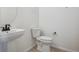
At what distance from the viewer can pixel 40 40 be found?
1.57 m

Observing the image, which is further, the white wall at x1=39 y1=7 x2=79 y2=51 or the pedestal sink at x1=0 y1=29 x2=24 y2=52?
the white wall at x1=39 y1=7 x2=79 y2=51

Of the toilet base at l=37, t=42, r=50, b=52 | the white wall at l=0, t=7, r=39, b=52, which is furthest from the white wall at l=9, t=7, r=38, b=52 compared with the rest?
the toilet base at l=37, t=42, r=50, b=52

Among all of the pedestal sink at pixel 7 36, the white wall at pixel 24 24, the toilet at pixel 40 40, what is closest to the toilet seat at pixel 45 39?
the toilet at pixel 40 40

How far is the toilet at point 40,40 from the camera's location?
1.56 meters

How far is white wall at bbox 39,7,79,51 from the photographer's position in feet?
5.07

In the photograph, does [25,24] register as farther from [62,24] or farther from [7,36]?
[62,24]

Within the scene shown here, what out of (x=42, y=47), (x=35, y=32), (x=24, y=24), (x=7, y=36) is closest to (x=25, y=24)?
(x=24, y=24)

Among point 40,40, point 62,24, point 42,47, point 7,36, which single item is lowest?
point 42,47

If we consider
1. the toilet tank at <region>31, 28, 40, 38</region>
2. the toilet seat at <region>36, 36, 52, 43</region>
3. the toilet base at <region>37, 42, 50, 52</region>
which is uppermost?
the toilet tank at <region>31, 28, 40, 38</region>

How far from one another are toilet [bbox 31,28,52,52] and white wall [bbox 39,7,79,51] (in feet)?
0.30

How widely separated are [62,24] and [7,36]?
0.99m

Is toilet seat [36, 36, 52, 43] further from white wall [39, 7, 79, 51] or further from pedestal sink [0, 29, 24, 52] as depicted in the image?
pedestal sink [0, 29, 24, 52]

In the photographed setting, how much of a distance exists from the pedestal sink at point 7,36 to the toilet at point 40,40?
235 millimetres

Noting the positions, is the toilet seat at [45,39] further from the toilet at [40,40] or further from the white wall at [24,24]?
the white wall at [24,24]
